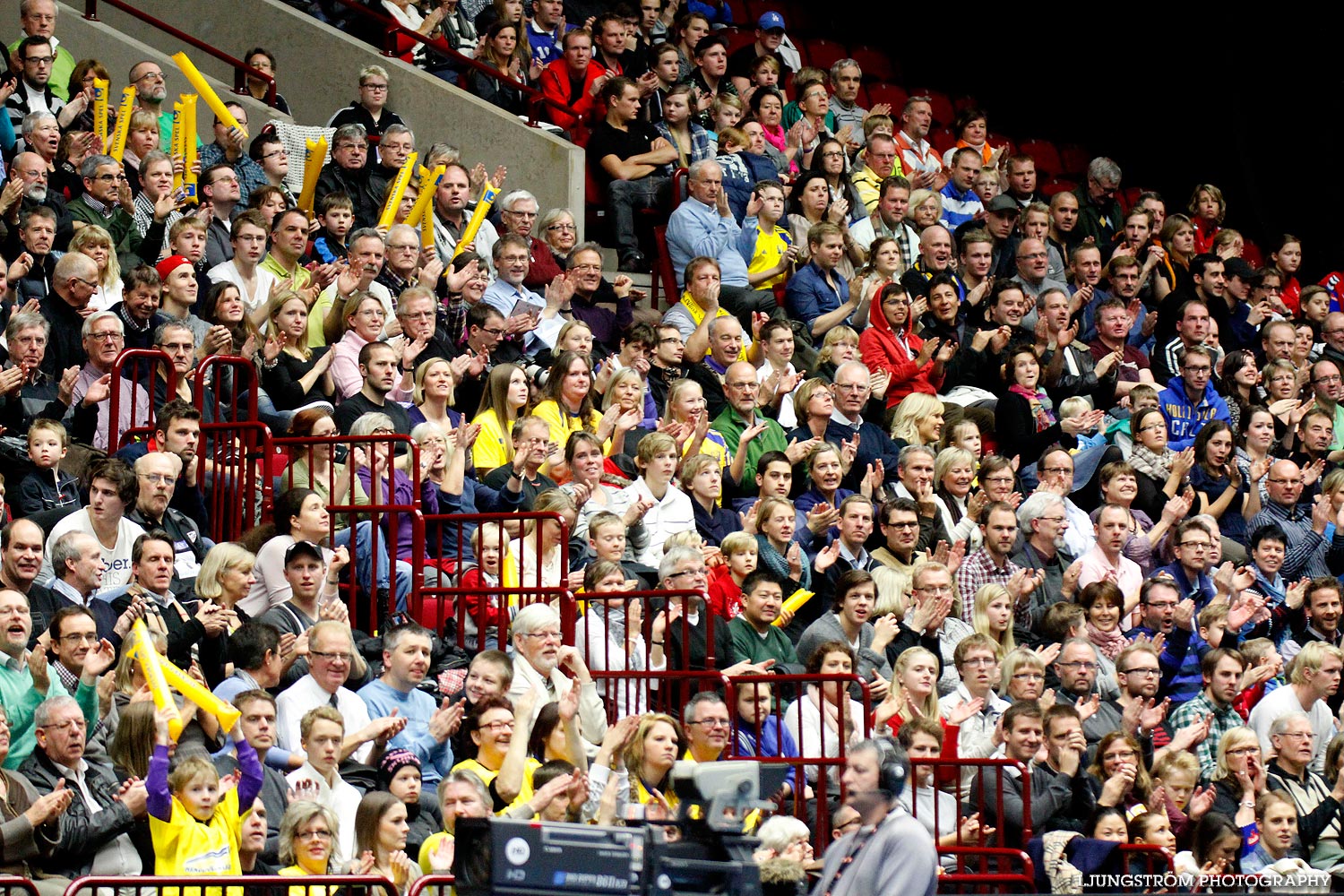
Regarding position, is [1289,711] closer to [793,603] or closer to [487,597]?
[793,603]

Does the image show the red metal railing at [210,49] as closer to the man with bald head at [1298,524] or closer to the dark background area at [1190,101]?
the man with bald head at [1298,524]

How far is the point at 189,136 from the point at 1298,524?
6718 mm

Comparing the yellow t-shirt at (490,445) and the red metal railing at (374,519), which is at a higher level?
the yellow t-shirt at (490,445)

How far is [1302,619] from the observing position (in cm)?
1267

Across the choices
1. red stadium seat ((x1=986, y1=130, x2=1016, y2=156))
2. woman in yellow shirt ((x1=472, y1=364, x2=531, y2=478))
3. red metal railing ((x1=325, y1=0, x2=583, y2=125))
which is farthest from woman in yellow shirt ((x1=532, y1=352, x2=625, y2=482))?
red stadium seat ((x1=986, y1=130, x2=1016, y2=156))

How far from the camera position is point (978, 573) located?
38.7 feet

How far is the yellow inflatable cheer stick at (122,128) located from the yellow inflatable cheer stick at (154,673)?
15.9ft

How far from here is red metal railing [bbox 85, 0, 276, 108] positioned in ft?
46.3

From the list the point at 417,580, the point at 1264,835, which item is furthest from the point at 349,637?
the point at 1264,835

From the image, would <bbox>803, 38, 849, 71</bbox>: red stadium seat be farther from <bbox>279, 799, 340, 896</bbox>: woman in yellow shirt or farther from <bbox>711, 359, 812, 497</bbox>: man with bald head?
<bbox>279, 799, 340, 896</bbox>: woman in yellow shirt

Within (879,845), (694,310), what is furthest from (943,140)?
(879,845)

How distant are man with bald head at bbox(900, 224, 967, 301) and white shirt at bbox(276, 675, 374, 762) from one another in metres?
6.53

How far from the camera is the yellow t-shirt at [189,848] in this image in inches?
297

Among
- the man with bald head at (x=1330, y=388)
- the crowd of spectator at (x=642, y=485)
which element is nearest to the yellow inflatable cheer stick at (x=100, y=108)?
the crowd of spectator at (x=642, y=485)
